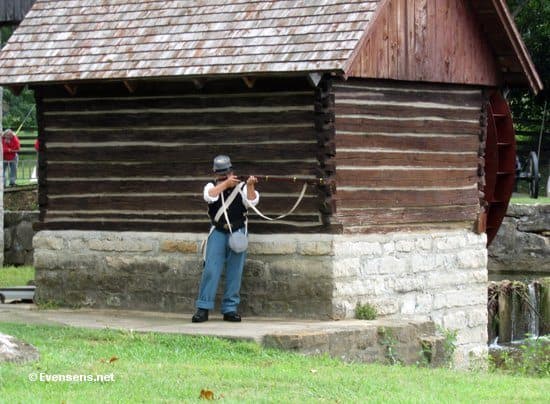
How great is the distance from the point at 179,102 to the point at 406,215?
306 cm

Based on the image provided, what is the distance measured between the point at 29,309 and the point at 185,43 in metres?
3.86

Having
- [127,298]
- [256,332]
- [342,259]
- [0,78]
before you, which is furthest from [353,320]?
[0,78]

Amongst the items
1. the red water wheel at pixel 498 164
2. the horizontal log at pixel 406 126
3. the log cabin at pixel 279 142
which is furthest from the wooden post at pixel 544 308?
the horizontal log at pixel 406 126

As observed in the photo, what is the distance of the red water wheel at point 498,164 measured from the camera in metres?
19.8

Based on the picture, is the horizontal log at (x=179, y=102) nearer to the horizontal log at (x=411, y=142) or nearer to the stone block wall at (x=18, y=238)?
the horizontal log at (x=411, y=142)

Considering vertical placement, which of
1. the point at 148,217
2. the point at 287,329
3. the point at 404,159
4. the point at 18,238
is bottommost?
the point at 287,329

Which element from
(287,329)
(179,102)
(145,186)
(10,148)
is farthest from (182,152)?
(10,148)

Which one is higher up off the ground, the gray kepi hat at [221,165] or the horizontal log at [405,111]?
the horizontal log at [405,111]

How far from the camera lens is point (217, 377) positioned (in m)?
11.2

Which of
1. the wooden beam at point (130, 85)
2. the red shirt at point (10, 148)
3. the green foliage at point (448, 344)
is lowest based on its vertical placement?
the green foliage at point (448, 344)

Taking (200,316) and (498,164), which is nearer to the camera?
(200,316)

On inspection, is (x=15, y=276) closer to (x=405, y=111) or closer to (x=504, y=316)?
(x=504, y=316)

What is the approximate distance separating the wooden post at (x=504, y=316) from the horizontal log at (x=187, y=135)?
8.16 m

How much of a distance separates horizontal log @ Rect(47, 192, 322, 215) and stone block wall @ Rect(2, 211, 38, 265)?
9.43 metres
